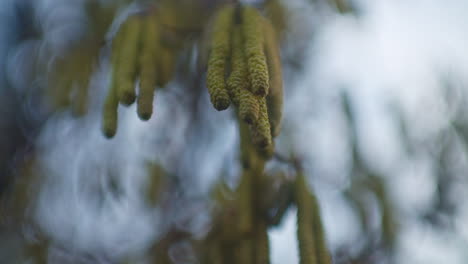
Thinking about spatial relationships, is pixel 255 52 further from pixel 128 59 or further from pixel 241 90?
pixel 128 59

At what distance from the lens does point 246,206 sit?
99 cm

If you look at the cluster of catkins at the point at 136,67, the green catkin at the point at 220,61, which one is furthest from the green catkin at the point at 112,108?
the green catkin at the point at 220,61

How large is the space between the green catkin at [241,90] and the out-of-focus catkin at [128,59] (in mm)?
205

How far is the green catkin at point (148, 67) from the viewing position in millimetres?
715

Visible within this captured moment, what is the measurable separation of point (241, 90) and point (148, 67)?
32 cm

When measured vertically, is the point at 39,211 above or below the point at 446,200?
below

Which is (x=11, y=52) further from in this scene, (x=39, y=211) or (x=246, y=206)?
(x=246, y=206)

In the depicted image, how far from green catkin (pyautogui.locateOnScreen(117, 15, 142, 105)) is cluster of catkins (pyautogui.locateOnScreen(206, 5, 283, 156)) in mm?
174

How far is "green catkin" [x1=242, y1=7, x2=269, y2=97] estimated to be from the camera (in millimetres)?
547

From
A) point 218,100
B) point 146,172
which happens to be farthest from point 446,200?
point 218,100

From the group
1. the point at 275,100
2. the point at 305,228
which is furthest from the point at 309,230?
the point at 275,100

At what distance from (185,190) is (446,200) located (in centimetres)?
89

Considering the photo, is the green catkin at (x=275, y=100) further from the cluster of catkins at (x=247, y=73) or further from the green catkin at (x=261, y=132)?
the green catkin at (x=261, y=132)

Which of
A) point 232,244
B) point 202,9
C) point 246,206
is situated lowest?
point 232,244
